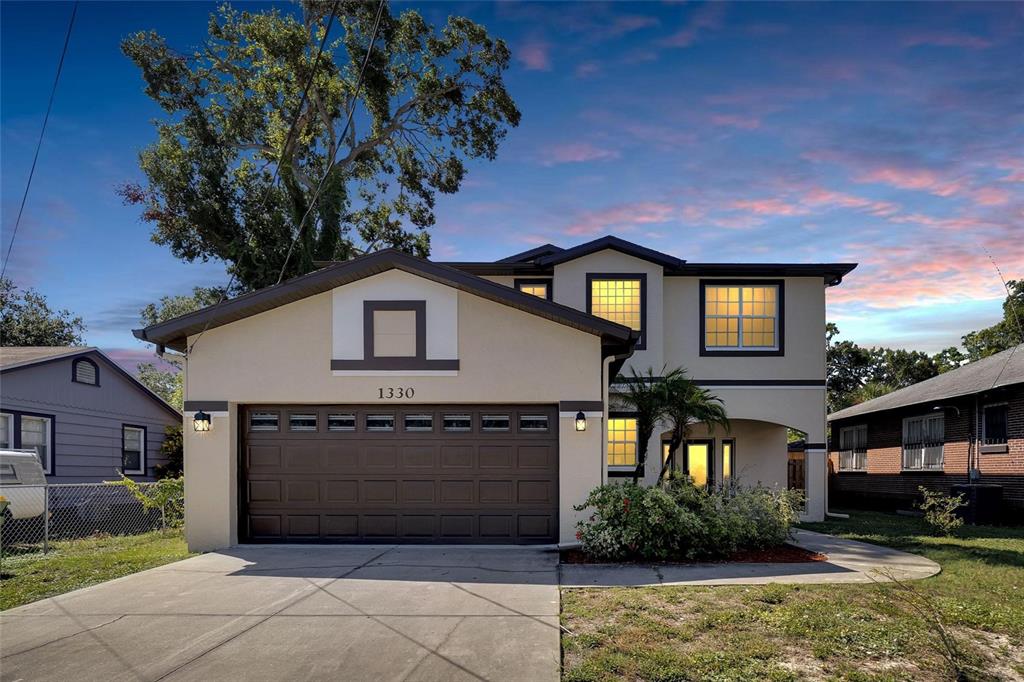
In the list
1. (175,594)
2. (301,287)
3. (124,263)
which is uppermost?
(124,263)

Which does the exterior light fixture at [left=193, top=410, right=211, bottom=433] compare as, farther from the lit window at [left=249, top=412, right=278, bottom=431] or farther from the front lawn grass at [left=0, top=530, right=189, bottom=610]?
the front lawn grass at [left=0, top=530, right=189, bottom=610]

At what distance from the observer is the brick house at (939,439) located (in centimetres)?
1769

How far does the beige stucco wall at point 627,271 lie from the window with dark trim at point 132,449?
13845mm

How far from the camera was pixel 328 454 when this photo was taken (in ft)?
39.5

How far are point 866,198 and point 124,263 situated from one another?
21.2m

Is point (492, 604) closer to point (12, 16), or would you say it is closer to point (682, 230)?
point (12, 16)

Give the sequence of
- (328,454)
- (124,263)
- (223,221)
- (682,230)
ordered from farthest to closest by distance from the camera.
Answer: (223,221), (124,263), (682,230), (328,454)

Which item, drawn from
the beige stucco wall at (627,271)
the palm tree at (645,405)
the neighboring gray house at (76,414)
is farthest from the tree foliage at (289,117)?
the palm tree at (645,405)

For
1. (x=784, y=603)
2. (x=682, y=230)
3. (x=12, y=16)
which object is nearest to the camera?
A: (x=784, y=603)

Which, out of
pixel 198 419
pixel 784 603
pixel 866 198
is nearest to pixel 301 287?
pixel 198 419

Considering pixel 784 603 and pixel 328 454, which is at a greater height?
pixel 328 454

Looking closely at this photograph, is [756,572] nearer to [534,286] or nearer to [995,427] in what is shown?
[534,286]

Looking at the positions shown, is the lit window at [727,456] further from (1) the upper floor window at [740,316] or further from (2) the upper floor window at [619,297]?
(2) the upper floor window at [619,297]

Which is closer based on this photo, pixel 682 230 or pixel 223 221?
pixel 682 230
